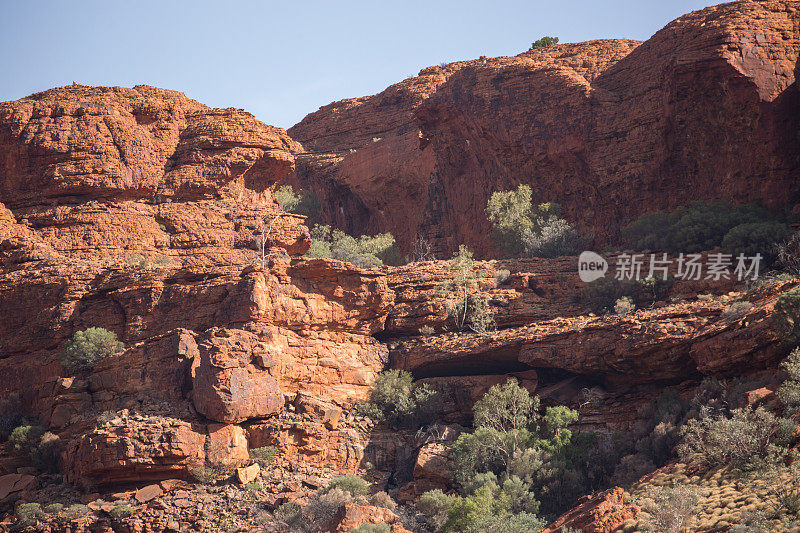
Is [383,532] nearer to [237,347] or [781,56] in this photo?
[237,347]

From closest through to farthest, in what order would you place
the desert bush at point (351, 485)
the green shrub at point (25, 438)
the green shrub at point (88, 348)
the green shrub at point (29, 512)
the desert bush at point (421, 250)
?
the green shrub at point (29, 512) → the desert bush at point (351, 485) → the green shrub at point (25, 438) → the green shrub at point (88, 348) → the desert bush at point (421, 250)

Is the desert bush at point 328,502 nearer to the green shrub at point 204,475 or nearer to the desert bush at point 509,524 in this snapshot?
the green shrub at point 204,475

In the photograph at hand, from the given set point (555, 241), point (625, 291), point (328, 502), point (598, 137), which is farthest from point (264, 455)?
point (598, 137)

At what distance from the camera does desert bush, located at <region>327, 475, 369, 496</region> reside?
86.5ft

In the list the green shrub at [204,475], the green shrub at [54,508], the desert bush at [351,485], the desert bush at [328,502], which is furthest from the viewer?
the desert bush at [351,485]

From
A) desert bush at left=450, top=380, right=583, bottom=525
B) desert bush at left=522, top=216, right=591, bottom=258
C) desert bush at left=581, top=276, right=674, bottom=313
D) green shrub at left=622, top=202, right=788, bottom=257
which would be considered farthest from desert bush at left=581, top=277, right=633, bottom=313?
desert bush at left=522, top=216, right=591, bottom=258

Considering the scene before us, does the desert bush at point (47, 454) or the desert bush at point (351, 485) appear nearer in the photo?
the desert bush at point (351, 485)

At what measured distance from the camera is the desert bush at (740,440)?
71.6 feet

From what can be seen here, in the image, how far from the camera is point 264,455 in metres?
27.4

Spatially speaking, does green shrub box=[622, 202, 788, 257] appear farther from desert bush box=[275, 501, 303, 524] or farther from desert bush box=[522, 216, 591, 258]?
desert bush box=[275, 501, 303, 524]

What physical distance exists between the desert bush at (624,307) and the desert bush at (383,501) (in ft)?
36.1

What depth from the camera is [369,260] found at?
42.0 m

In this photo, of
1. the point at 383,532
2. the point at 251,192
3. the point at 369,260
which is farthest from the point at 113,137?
the point at 383,532

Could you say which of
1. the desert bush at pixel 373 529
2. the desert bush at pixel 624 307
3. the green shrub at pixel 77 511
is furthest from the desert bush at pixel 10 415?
the desert bush at pixel 624 307
